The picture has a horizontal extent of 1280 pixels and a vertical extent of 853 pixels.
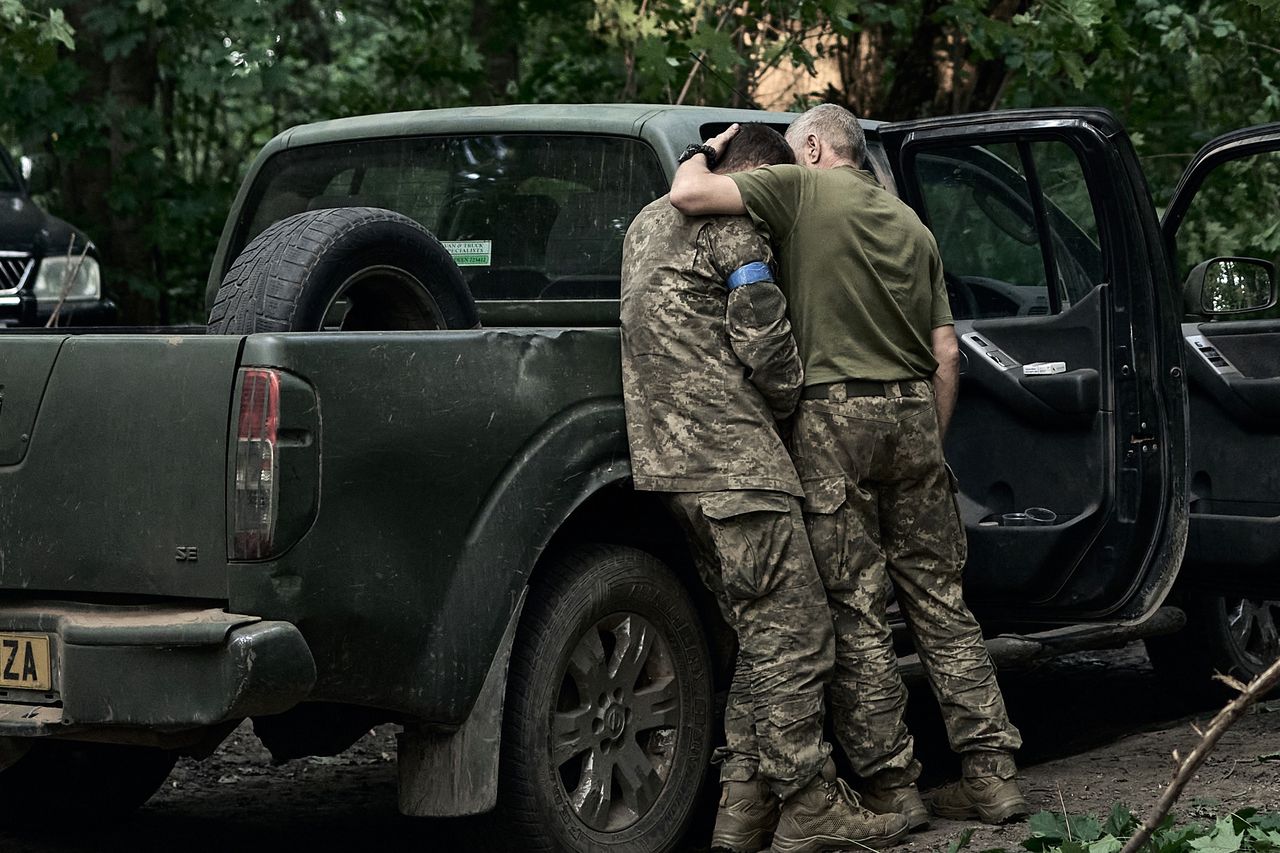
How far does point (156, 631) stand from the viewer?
3426 mm

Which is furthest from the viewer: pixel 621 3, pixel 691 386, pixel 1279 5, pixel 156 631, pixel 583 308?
pixel 621 3

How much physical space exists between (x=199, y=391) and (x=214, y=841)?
6.28 ft

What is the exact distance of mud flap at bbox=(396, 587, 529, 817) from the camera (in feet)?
12.7

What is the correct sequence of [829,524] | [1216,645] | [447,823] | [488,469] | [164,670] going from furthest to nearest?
[1216,645] → [447,823] → [829,524] → [488,469] → [164,670]

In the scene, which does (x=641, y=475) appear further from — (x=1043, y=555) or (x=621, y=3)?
(x=621, y=3)

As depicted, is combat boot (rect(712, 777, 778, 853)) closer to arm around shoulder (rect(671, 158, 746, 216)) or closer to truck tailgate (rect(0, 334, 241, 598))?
arm around shoulder (rect(671, 158, 746, 216))

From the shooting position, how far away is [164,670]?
11.3ft

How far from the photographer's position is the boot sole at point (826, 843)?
437cm

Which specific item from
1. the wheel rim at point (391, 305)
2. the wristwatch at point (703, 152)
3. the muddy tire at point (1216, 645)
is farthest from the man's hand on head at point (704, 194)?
the muddy tire at point (1216, 645)

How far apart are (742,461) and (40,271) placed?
262 inches

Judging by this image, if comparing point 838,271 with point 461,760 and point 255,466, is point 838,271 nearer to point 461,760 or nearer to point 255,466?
point 461,760

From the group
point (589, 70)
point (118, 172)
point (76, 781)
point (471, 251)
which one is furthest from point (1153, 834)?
point (118, 172)

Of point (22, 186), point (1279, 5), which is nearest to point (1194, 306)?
point (1279, 5)

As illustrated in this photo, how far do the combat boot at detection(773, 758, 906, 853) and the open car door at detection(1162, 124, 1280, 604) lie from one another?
1803mm
